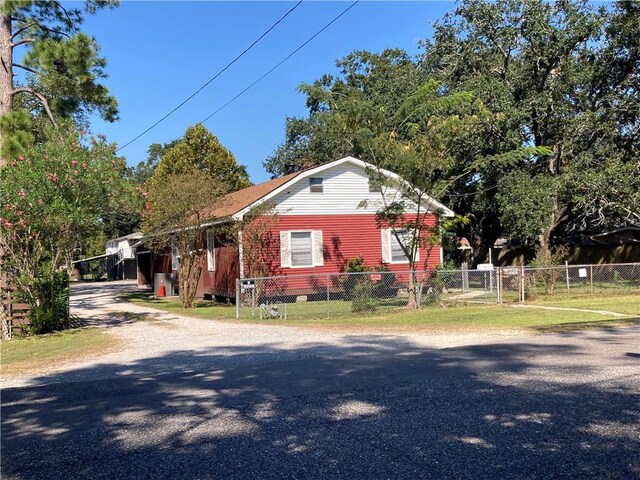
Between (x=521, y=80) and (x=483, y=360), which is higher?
(x=521, y=80)

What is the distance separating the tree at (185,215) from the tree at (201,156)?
18.8m

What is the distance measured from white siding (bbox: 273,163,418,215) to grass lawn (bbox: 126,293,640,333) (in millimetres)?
4736

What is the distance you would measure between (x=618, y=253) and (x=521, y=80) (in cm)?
1319

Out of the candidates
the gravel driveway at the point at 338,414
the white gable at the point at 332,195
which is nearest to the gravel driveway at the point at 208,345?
the gravel driveway at the point at 338,414

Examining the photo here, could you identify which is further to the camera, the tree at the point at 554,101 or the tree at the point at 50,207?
the tree at the point at 554,101

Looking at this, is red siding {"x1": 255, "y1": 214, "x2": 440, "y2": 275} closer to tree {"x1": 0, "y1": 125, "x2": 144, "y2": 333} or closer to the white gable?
the white gable

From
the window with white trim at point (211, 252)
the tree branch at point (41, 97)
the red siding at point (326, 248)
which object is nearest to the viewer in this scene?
the tree branch at point (41, 97)

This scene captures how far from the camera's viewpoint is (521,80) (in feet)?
94.5

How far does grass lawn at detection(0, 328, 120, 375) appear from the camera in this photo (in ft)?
36.0

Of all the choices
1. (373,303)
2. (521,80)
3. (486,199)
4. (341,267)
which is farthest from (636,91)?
(373,303)

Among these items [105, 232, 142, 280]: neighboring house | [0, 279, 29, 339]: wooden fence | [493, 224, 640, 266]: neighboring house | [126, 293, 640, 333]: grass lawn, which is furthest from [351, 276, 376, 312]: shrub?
[105, 232, 142, 280]: neighboring house

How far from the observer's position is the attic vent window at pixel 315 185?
24.0 m

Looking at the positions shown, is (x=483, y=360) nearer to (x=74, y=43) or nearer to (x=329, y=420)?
(x=329, y=420)

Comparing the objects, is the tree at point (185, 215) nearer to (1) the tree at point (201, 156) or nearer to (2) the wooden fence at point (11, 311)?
(2) the wooden fence at point (11, 311)
